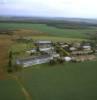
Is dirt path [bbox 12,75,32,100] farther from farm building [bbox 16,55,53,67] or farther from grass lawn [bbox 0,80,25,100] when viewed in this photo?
farm building [bbox 16,55,53,67]

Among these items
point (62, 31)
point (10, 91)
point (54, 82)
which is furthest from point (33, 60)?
point (62, 31)

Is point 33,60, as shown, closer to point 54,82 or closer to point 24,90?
point 54,82

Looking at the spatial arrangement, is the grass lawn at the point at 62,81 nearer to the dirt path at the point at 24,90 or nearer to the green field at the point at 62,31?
the dirt path at the point at 24,90

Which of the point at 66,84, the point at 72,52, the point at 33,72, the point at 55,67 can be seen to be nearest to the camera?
the point at 66,84

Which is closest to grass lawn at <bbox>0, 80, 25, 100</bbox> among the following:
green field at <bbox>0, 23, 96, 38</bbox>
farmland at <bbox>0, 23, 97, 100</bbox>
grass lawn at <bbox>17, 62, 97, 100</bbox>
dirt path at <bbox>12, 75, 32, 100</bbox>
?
farmland at <bbox>0, 23, 97, 100</bbox>

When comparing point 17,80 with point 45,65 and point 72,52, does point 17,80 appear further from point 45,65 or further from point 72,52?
point 72,52

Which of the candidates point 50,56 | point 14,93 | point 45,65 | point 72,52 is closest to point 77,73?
point 45,65
